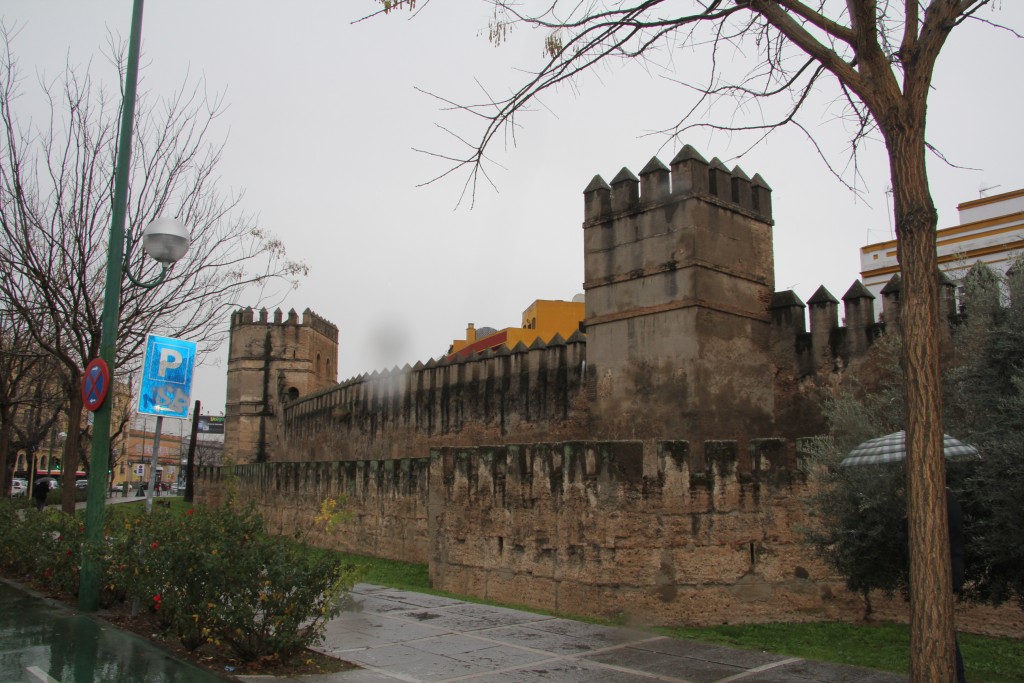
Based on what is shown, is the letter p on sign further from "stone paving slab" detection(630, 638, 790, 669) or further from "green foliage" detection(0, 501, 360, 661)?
"stone paving slab" detection(630, 638, 790, 669)

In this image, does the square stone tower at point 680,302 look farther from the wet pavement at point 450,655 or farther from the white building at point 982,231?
the white building at point 982,231

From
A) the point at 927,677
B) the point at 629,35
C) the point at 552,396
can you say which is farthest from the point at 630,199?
the point at 927,677

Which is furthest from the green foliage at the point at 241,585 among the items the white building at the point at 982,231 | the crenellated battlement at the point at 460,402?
the white building at the point at 982,231

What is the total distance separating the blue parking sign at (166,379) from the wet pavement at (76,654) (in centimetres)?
217

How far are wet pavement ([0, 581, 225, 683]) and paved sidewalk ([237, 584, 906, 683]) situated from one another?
3.13ft

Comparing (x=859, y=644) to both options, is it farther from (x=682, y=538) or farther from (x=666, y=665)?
(x=666, y=665)

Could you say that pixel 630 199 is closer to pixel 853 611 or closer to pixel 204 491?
pixel 853 611

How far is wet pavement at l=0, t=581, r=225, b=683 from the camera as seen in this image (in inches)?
233

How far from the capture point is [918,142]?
463 centimetres

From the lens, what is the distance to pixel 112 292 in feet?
30.1

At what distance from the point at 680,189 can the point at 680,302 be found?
76.9 inches

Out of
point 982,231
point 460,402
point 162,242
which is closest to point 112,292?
point 162,242

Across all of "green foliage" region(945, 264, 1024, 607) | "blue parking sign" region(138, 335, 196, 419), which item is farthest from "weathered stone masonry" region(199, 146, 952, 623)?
"green foliage" region(945, 264, 1024, 607)

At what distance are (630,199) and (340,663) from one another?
9947 mm
